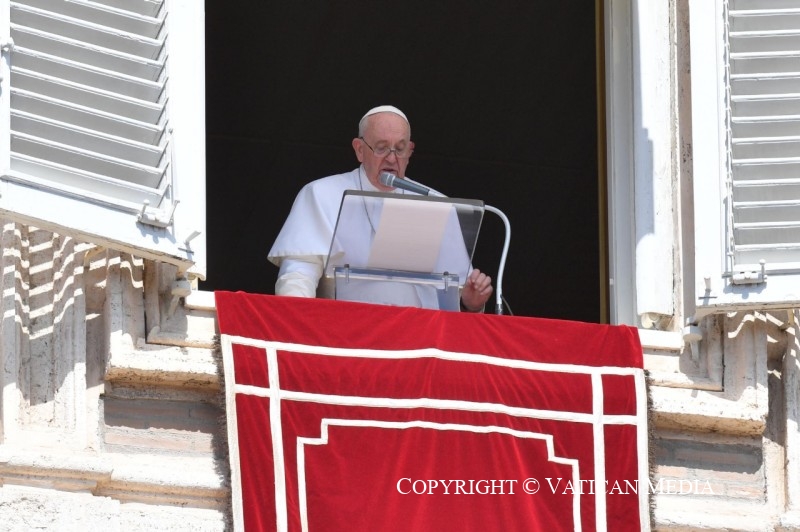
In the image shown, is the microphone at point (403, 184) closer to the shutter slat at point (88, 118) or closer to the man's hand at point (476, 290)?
the man's hand at point (476, 290)

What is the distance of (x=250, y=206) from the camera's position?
1000 cm

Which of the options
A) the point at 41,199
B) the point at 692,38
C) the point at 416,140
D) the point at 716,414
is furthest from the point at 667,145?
the point at 416,140

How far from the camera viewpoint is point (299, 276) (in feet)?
23.4

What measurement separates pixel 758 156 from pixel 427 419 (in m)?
1.26

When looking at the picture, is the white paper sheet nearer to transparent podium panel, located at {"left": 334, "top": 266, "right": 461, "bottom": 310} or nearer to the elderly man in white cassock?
transparent podium panel, located at {"left": 334, "top": 266, "right": 461, "bottom": 310}

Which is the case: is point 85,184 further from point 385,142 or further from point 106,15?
point 385,142

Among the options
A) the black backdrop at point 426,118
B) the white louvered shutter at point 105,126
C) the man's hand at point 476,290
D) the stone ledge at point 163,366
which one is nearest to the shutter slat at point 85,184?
the white louvered shutter at point 105,126

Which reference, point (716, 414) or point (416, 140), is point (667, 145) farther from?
point (416, 140)

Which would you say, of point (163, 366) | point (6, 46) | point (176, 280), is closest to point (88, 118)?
point (6, 46)

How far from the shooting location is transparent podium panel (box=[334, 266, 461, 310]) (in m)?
6.75

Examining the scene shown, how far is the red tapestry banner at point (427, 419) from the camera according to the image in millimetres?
6270

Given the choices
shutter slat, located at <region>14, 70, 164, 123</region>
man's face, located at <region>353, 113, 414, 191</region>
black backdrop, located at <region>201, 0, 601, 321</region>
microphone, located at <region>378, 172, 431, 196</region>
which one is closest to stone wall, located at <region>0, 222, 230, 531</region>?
shutter slat, located at <region>14, 70, 164, 123</region>

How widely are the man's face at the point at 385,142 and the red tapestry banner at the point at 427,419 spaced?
114 centimetres

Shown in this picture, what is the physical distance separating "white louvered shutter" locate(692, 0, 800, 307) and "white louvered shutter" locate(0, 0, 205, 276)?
4.90ft
